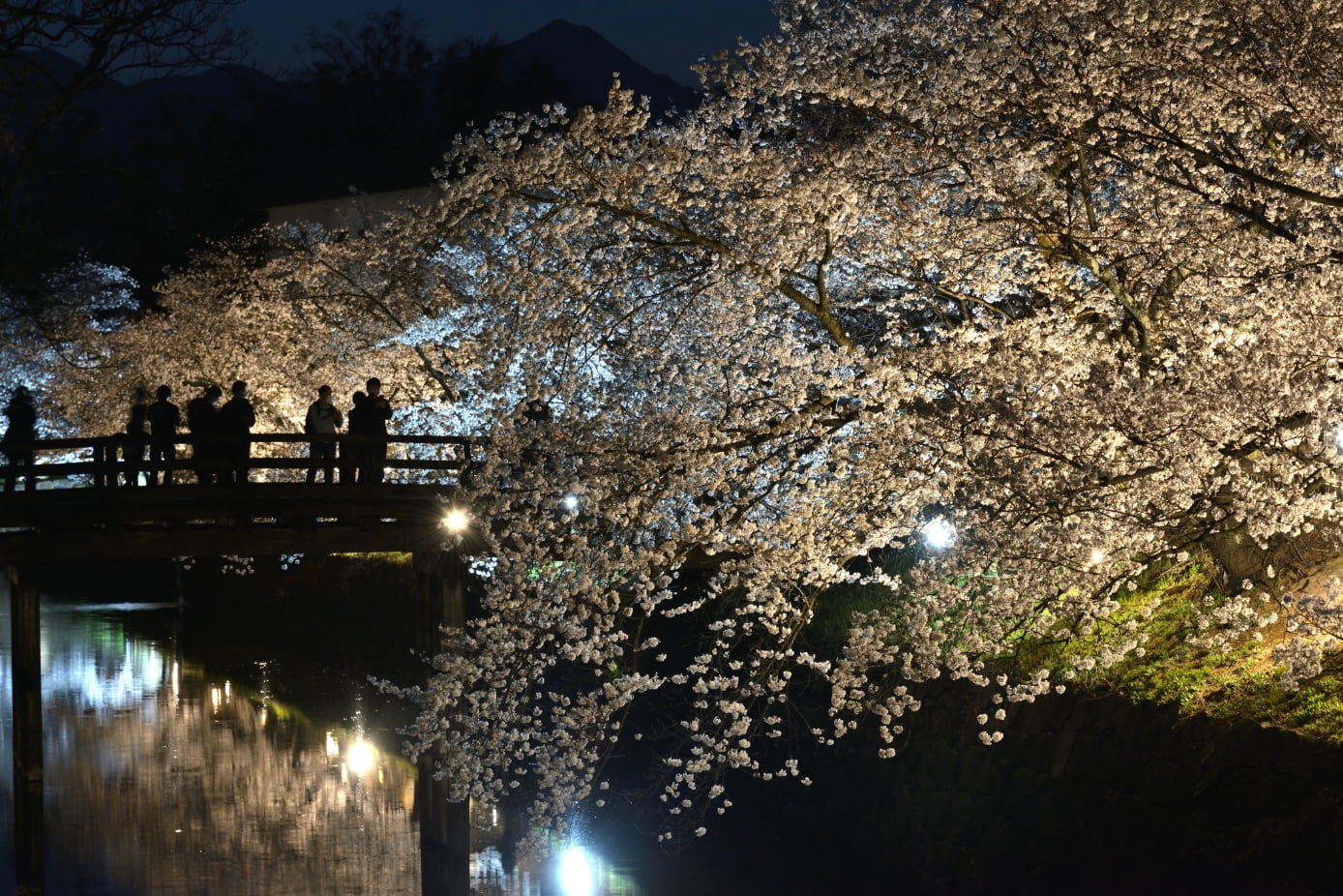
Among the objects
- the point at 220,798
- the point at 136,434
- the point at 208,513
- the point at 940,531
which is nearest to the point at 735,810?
the point at 940,531

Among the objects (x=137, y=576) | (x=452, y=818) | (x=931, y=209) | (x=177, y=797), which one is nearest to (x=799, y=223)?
(x=931, y=209)

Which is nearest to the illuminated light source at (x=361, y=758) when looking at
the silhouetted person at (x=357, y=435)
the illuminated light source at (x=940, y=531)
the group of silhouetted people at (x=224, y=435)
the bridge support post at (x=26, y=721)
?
the bridge support post at (x=26, y=721)

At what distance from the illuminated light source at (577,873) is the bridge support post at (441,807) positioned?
891 mm

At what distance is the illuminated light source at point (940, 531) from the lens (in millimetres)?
8102

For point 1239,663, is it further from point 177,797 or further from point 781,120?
point 177,797

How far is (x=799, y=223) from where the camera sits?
7520mm

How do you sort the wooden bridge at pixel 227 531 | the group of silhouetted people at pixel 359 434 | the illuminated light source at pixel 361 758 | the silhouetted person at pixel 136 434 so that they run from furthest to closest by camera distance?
the illuminated light source at pixel 361 758 < the group of silhouetted people at pixel 359 434 < the silhouetted person at pixel 136 434 < the wooden bridge at pixel 227 531

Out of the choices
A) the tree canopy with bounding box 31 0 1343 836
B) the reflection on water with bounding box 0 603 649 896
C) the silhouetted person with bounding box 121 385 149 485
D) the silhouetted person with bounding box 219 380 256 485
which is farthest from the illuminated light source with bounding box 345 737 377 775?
the tree canopy with bounding box 31 0 1343 836

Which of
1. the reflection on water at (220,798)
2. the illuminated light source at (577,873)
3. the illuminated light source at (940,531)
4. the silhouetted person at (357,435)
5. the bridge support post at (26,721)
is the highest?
the silhouetted person at (357,435)

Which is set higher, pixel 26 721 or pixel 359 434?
pixel 359 434

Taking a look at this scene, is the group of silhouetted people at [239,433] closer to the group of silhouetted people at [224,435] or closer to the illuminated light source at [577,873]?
the group of silhouetted people at [224,435]

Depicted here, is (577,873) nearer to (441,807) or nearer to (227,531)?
(441,807)

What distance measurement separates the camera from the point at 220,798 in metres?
13.8

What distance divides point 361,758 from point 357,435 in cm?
511
